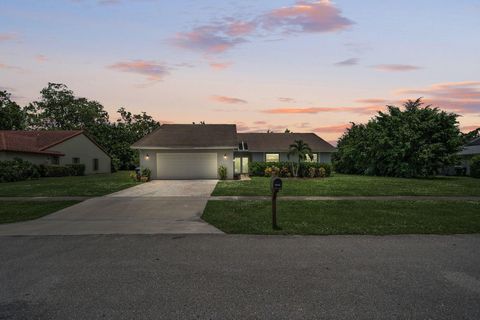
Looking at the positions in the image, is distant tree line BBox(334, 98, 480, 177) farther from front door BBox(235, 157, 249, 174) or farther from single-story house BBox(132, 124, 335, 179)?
single-story house BBox(132, 124, 335, 179)

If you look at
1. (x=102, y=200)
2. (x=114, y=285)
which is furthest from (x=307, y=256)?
(x=102, y=200)

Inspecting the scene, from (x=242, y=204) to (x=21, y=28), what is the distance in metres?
11.6

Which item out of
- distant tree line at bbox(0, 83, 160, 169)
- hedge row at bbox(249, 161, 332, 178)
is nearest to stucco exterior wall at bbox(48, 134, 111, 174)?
distant tree line at bbox(0, 83, 160, 169)

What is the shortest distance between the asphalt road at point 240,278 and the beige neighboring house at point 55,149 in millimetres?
27438

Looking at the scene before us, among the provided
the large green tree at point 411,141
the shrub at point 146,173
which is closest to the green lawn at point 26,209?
the shrub at point 146,173

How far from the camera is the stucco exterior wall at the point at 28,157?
28141 mm

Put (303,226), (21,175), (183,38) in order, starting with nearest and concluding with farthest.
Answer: (303,226), (183,38), (21,175)

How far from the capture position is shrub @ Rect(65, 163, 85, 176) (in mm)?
33844

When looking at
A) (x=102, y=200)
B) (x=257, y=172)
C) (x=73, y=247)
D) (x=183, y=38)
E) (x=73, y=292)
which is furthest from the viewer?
(x=257, y=172)

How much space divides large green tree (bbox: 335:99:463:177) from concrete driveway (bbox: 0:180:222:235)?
21771 millimetres

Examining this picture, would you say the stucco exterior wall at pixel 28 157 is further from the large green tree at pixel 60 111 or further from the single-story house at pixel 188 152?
the large green tree at pixel 60 111

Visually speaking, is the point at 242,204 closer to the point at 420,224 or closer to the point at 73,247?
the point at 420,224

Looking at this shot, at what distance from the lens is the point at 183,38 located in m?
16.8

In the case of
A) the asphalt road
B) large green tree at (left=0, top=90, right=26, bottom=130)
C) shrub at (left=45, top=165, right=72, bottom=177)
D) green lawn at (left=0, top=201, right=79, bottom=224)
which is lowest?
the asphalt road
